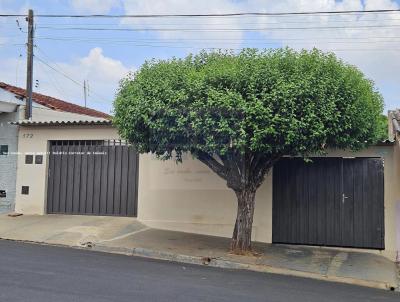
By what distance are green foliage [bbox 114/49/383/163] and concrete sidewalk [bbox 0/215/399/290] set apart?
2227mm

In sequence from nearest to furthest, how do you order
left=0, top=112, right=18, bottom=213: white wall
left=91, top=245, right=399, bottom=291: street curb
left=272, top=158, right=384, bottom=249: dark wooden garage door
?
left=91, top=245, right=399, bottom=291: street curb → left=272, top=158, right=384, bottom=249: dark wooden garage door → left=0, top=112, right=18, bottom=213: white wall

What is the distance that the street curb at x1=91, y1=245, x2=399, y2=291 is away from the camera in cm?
930

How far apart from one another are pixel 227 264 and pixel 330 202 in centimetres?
349

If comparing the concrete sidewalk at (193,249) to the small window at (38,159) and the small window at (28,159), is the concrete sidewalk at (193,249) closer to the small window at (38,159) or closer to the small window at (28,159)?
the small window at (38,159)

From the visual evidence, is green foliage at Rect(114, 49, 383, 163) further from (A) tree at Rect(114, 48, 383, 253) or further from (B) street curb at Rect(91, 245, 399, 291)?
(B) street curb at Rect(91, 245, 399, 291)

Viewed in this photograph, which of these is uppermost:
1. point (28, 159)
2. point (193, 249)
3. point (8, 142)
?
point (8, 142)

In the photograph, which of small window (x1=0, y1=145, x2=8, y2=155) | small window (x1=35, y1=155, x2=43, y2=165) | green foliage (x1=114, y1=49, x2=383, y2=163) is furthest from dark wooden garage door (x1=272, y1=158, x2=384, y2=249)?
small window (x1=0, y1=145, x2=8, y2=155)

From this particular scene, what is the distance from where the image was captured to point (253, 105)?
9312 millimetres

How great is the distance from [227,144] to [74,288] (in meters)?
3.94

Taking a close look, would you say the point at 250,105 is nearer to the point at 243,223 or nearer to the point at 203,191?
the point at 243,223

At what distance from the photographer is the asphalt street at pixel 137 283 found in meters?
6.93

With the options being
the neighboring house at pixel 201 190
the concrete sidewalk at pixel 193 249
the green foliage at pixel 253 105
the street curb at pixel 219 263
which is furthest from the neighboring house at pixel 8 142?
the green foliage at pixel 253 105

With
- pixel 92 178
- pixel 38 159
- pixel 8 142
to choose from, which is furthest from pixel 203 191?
pixel 8 142

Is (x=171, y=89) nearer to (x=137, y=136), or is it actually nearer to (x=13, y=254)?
(x=137, y=136)
